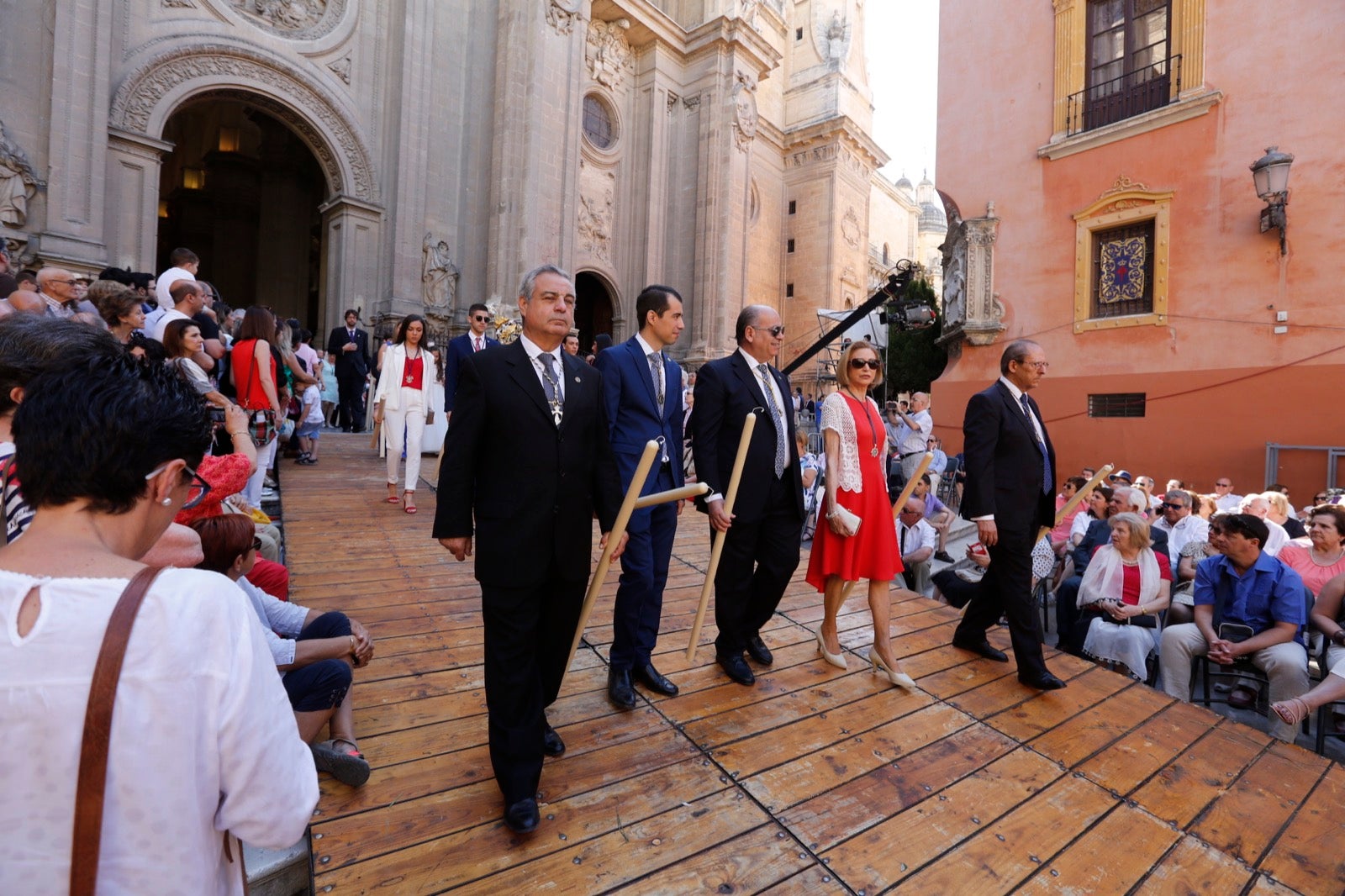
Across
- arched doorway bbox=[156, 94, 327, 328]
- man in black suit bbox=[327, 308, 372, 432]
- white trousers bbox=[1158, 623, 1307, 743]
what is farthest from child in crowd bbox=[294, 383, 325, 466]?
arched doorway bbox=[156, 94, 327, 328]

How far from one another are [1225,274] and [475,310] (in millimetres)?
12165

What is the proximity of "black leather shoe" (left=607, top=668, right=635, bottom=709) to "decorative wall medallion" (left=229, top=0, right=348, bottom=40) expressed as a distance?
16.2 meters

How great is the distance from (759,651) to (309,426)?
23.7 ft

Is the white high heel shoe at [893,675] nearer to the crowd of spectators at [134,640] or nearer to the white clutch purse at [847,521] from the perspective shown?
the white clutch purse at [847,521]

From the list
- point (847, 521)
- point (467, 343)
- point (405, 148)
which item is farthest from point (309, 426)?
A: point (405, 148)

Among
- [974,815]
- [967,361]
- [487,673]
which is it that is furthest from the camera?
[967,361]

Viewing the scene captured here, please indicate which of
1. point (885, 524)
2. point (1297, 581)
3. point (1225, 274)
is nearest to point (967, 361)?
point (1225, 274)

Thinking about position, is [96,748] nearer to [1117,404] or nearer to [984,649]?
[984,649]

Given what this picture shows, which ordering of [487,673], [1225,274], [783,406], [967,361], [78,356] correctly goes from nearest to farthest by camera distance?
[78,356], [487,673], [783,406], [1225,274], [967,361]

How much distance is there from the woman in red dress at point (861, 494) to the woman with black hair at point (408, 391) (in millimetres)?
4575

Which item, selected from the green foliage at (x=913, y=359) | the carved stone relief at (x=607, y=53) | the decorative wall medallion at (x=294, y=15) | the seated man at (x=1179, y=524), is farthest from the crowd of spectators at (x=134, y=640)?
the green foliage at (x=913, y=359)

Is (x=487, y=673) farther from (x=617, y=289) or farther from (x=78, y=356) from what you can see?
(x=617, y=289)

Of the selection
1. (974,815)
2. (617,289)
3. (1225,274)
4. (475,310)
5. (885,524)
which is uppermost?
(617,289)

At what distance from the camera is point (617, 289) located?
861 inches
